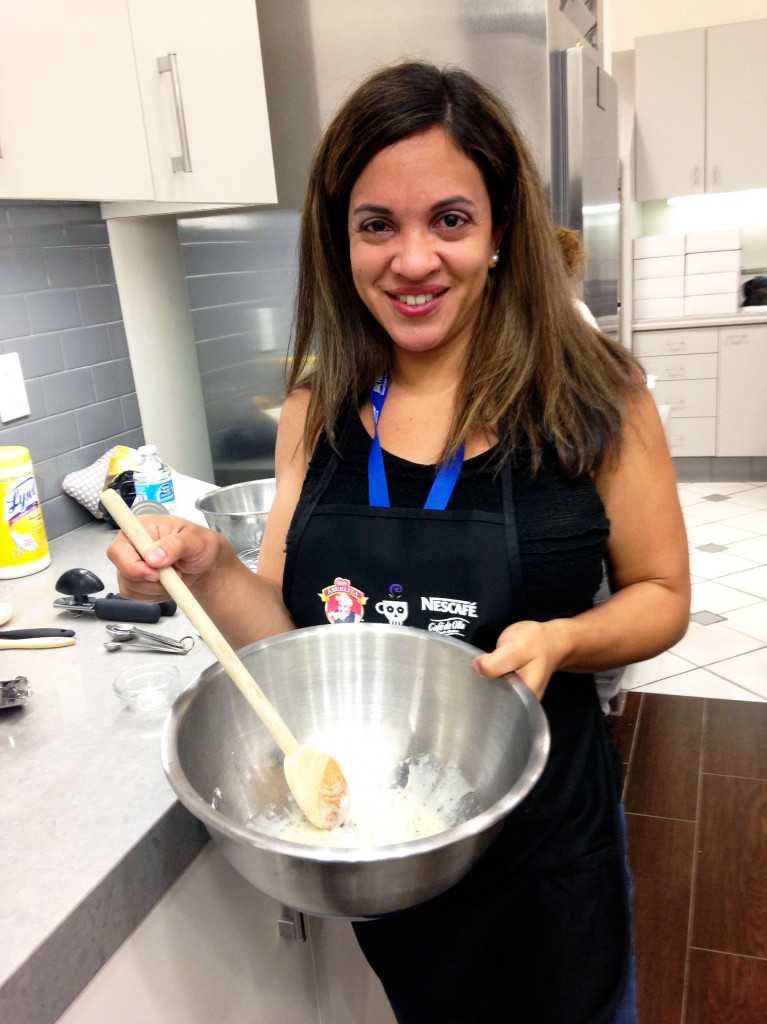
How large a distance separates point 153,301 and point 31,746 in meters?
1.44

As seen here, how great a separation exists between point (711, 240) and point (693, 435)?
116cm

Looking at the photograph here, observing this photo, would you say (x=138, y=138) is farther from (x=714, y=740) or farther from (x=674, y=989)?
(x=714, y=740)

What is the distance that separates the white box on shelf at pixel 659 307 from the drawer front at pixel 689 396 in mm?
425

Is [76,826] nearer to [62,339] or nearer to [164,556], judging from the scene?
[164,556]

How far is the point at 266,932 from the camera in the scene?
3.16ft

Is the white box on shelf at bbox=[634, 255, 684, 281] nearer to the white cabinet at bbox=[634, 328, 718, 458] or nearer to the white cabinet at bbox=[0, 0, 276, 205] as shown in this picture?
the white cabinet at bbox=[634, 328, 718, 458]

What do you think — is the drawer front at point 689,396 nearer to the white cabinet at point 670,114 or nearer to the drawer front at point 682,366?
the drawer front at point 682,366

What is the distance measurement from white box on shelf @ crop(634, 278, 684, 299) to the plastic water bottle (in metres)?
3.97

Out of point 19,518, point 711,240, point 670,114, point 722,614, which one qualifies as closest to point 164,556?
point 19,518

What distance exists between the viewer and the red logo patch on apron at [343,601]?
999 millimetres

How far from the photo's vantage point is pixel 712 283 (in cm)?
475

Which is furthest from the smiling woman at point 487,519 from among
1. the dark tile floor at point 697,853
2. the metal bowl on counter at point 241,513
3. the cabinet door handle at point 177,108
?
the dark tile floor at point 697,853

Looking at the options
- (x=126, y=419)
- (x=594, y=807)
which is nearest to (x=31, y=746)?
(x=594, y=807)

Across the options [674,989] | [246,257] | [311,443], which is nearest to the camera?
[311,443]
